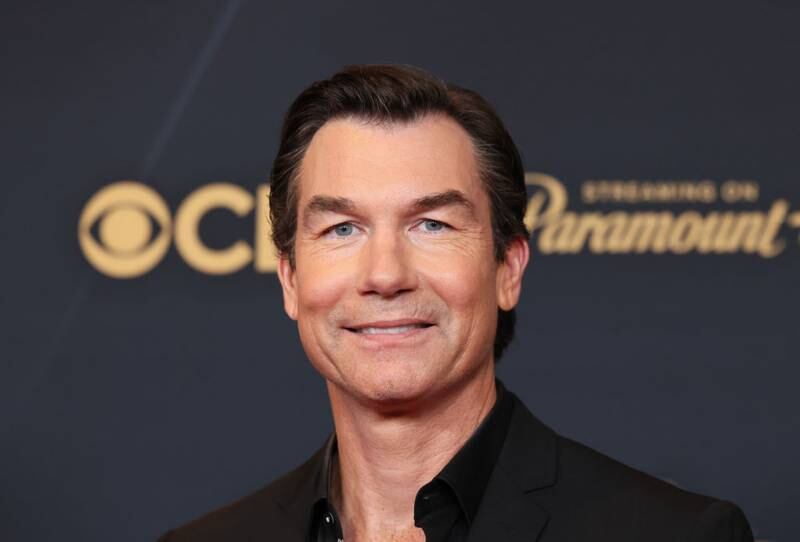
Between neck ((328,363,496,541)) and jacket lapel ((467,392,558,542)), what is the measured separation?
7cm

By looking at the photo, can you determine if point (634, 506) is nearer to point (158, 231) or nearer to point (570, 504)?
point (570, 504)

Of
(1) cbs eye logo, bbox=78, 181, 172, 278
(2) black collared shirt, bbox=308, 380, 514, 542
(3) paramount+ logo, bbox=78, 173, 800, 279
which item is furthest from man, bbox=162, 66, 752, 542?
(1) cbs eye logo, bbox=78, 181, 172, 278

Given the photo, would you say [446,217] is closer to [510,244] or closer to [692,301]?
[510,244]

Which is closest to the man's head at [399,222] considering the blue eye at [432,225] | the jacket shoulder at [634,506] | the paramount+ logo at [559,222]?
the blue eye at [432,225]

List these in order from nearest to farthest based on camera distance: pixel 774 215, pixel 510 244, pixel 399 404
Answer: pixel 399 404
pixel 510 244
pixel 774 215

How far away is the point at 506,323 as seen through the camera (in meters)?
2.43

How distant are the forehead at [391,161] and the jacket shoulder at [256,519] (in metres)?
0.50

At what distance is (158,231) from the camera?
4.03 m

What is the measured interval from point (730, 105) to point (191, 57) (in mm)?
1559

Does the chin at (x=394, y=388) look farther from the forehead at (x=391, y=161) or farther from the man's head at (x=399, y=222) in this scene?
the forehead at (x=391, y=161)

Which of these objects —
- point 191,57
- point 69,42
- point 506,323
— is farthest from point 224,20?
point 506,323

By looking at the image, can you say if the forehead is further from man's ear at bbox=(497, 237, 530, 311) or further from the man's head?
man's ear at bbox=(497, 237, 530, 311)

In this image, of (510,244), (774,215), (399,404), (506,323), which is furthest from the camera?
(774,215)

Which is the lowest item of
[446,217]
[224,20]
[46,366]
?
[46,366]
